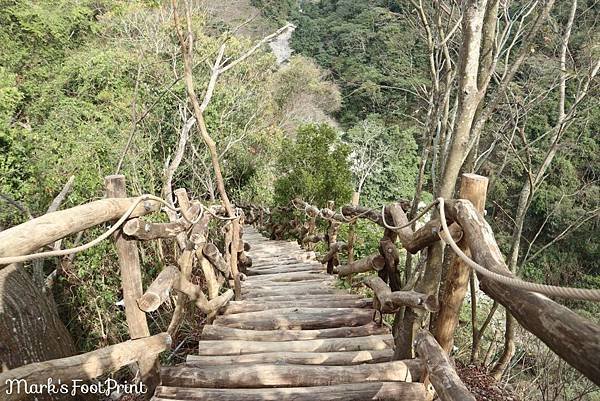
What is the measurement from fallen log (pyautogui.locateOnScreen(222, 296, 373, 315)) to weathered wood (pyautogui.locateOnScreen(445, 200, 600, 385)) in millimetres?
2109

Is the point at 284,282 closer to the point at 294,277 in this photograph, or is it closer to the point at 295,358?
the point at 294,277

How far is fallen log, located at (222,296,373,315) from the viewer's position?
3.49 m

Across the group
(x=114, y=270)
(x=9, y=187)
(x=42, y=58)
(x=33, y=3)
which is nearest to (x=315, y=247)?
(x=114, y=270)

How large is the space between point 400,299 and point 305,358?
713 mm

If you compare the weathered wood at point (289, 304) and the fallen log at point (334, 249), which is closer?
the weathered wood at point (289, 304)

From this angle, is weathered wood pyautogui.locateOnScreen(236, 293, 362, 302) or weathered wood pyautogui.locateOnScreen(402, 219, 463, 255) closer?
weathered wood pyautogui.locateOnScreen(402, 219, 463, 255)

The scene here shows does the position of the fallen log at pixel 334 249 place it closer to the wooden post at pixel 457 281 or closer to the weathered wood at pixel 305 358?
the weathered wood at pixel 305 358

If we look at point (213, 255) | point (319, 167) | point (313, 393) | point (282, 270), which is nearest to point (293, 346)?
point (313, 393)

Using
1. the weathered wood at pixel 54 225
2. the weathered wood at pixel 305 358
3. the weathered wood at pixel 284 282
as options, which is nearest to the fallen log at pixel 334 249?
the weathered wood at pixel 284 282

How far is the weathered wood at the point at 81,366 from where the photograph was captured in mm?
1232

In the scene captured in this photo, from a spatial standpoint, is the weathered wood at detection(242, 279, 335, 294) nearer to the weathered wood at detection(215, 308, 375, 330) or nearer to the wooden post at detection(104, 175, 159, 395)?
the weathered wood at detection(215, 308, 375, 330)

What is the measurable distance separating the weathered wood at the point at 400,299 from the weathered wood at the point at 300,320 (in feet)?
1.01

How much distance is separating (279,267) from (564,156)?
39.1 ft

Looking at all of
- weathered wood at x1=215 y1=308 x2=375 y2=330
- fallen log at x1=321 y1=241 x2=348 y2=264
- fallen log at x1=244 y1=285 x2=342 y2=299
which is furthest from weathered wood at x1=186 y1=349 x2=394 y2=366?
fallen log at x1=321 y1=241 x2=348 y2=264
